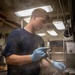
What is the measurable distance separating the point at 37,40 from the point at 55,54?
1.23 metres

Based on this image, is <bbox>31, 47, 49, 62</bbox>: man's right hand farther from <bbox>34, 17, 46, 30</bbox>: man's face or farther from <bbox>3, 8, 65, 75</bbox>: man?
<bbox>34, 17, 46, 30</bbox>: man's face

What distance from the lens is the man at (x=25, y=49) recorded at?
1.91ft

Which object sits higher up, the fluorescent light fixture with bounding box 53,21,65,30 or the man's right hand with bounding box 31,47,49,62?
the fluorescent light fixture with bounding box 53,21,65,30

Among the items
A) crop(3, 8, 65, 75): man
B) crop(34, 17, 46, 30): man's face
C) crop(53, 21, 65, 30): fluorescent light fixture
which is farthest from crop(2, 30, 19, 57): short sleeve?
crop(53, 21, 65, 30): fluorescent light fixture

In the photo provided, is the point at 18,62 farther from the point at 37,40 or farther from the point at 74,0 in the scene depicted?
the point at 74,0

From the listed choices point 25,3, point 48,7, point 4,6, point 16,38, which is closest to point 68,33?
point 48,7

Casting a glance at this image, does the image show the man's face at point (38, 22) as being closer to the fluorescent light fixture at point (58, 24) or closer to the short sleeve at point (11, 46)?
the short sleeve at point (11, 46)

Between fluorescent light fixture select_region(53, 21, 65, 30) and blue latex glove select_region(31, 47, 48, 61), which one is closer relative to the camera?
blue latex glove select_region(31, 47, 48, 61)

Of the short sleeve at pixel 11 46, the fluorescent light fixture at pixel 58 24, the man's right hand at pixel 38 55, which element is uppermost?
the fluorescent light fixture at pixel 58 24

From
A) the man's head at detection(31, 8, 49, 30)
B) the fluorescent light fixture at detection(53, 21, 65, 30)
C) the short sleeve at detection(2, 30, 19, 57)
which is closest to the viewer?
the short sleeve at detection(2, 30, 19, 57)

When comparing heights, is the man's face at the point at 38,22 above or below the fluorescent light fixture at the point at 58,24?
below

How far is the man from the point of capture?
1.91ft

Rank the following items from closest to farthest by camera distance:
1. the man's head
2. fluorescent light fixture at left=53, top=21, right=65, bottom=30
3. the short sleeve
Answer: the short sleeve
the man's head
fluorescent light fixture at left=53, top=21, right=65, bottom=30

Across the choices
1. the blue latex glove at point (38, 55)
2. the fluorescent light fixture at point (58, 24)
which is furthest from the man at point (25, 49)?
the fluorescent light fixture at point (58, 24)
